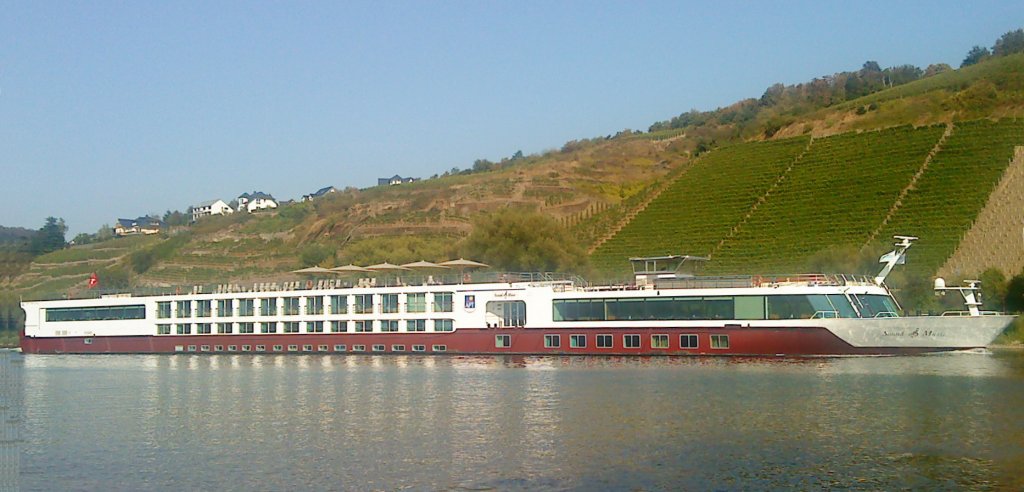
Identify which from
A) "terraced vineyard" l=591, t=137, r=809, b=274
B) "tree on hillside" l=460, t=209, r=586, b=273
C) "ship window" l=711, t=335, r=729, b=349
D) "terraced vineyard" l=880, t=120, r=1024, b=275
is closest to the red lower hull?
"ship window" l=711, t=335, r=729, b=349

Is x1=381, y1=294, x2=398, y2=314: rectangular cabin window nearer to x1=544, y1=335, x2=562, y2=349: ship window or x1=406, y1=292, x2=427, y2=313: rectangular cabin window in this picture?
x1=406, y1=292, x2=427, y2=313: rectangular cabin window

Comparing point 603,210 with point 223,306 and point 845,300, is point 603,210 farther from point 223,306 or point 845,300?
point 845,300

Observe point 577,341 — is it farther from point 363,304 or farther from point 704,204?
point 704,204

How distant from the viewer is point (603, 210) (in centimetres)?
13312

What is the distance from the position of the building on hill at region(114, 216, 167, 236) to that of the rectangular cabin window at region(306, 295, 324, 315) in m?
119

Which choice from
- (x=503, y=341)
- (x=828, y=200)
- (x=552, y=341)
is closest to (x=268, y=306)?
(x=503, y=341)

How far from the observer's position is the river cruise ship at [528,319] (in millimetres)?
46094

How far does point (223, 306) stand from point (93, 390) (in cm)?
2286

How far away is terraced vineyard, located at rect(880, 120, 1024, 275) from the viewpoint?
248 ft

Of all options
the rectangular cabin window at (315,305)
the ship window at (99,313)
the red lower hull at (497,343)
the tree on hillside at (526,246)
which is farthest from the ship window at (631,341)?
the ship window at (99,313)

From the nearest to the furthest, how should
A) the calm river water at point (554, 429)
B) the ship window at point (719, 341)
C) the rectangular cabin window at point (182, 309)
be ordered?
1. the calm river water at point (554, 429)
2. the ship window at point (719, 341)
3. the rectangular cabin window at point (182, 309)

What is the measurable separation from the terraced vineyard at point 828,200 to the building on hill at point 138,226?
101595 mm

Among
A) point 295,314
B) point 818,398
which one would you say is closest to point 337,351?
point 295,314

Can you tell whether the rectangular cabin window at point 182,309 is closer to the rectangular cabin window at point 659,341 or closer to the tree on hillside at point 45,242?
the tree on hillside at point 45,242
